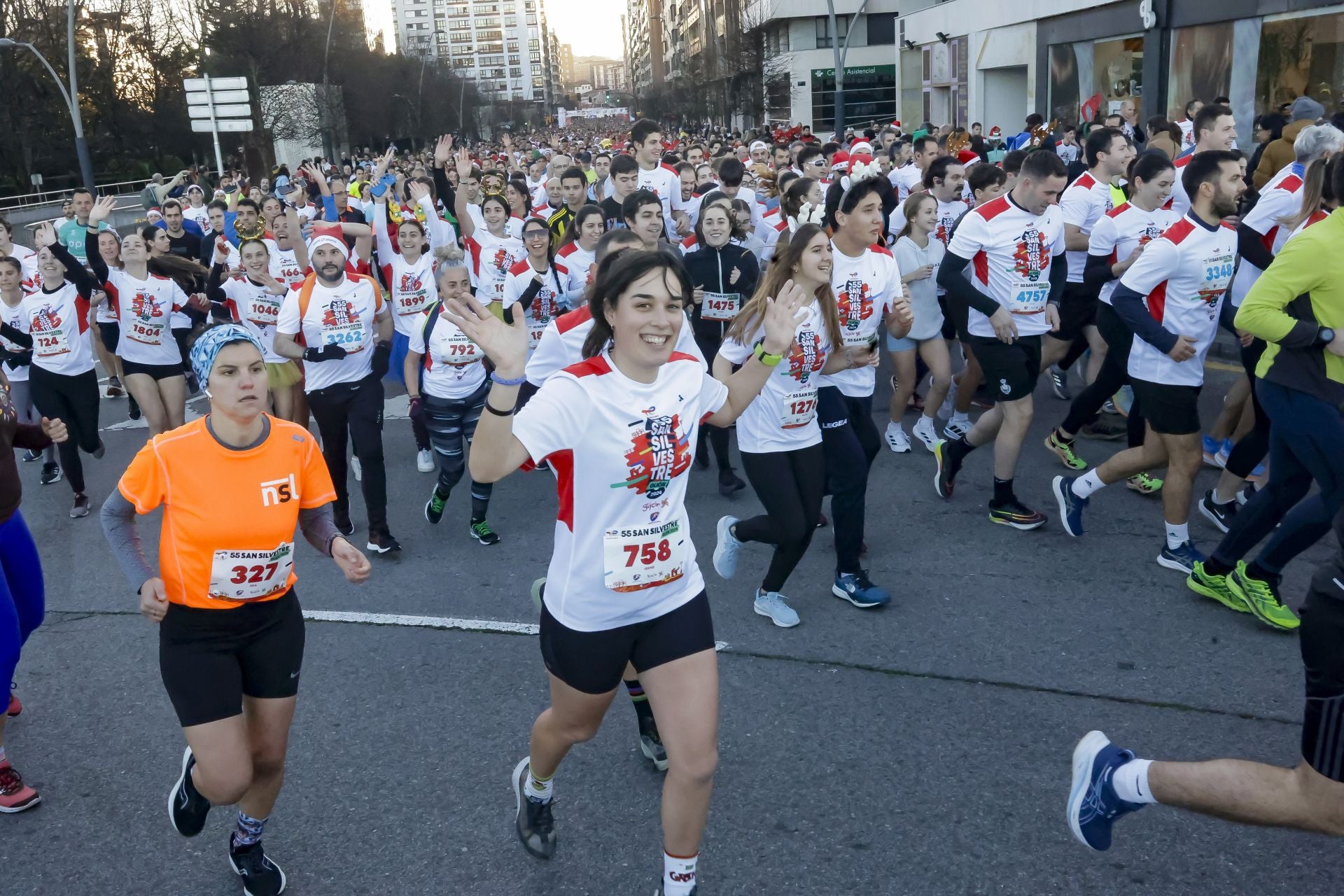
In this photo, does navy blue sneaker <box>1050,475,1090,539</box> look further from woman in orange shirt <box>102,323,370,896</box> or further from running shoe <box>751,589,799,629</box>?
woman in orange shirt <box>102,323,370,896</box>

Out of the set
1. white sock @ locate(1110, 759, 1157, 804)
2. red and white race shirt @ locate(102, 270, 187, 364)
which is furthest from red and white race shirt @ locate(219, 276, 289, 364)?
white sock @ locate(1110, 759, 1157, 804)

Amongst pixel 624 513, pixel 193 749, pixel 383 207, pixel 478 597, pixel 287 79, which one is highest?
pixel 287 79

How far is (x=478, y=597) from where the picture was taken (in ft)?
19.6

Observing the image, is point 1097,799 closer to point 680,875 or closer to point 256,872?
point 680,875

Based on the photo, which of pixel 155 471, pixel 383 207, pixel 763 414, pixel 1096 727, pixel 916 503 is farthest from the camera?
pixel 383 207

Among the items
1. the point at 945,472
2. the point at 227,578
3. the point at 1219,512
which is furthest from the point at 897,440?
the point at 227,578

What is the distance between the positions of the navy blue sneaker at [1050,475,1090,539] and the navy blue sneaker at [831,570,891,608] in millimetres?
1262

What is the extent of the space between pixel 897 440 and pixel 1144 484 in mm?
1818

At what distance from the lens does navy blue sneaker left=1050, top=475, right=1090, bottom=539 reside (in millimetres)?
6168

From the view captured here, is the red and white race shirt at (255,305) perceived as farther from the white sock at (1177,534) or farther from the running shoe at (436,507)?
the white sock at (1177,534)

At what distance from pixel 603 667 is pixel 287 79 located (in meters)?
57.0

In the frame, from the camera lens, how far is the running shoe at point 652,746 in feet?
13.4

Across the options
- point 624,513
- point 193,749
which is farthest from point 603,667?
point 193,749

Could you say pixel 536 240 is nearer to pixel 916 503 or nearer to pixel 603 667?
pixel 916 503
